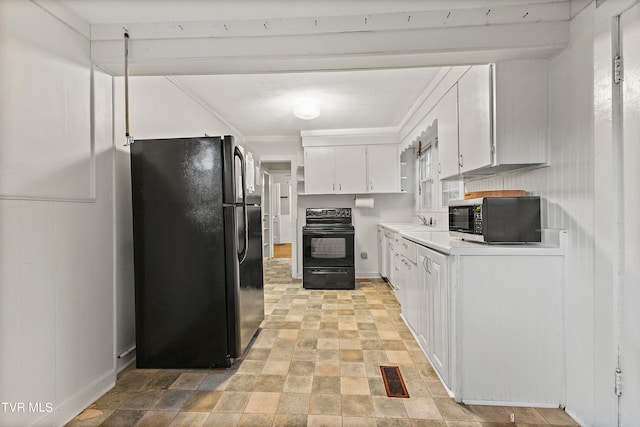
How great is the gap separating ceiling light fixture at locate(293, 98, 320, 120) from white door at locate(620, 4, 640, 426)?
2607 mm

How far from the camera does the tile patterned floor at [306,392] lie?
5.35ft

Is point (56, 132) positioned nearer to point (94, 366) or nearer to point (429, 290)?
point (94, 366)

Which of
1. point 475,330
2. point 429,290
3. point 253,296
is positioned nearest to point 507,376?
point 475,330

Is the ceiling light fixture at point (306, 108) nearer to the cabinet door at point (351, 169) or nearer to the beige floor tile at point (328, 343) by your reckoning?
the cabinet door at point (351, 169)

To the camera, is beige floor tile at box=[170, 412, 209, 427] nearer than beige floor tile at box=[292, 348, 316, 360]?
Yes

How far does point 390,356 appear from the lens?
232 cm

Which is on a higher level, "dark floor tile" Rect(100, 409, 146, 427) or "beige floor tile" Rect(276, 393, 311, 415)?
"beige floor tile" Rect(276, 393, 311, 415)

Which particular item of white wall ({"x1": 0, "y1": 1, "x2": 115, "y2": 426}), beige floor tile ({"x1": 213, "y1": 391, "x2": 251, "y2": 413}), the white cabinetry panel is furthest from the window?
white wall ({"x1": 0, "y1": 1, "x2": 115, "y2": 426})

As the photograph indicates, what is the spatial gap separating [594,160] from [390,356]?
1744 millimetres

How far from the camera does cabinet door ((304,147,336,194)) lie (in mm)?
4742

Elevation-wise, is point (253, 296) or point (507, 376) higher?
point (253, 296)

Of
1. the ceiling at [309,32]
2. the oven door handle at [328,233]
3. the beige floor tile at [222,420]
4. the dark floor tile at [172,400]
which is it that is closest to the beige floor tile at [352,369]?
the beige floor tile at [222,420]

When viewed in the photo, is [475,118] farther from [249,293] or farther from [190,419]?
[190,419]

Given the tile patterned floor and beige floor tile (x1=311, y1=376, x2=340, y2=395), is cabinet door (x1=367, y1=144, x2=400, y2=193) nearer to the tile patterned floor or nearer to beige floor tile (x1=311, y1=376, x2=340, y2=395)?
the tile patterned floor
